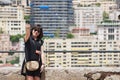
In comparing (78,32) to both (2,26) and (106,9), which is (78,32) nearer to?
(2,26)

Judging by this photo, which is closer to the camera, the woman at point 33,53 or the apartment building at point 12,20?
the woman at point 33,53

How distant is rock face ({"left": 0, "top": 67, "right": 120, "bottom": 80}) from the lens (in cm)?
396

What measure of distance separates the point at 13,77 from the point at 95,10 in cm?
6997

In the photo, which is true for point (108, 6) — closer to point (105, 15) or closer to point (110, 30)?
point (105, 15)

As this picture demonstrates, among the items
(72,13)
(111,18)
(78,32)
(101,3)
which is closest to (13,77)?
(78,32)

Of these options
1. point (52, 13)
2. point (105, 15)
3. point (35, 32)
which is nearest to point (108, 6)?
point (105, 15)

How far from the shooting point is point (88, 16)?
74.2 m

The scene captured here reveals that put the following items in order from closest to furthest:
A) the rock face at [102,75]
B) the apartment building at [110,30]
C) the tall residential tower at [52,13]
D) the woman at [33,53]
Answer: the woman at [33,53] → the rock face at [102,75] → the apartment building at [110,30] → the tall residential tower at [52,13]

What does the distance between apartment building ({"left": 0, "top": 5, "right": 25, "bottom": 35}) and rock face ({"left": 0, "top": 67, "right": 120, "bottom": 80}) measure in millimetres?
58129

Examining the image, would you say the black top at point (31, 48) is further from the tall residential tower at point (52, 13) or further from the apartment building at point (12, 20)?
the tall residential tower at point (52, 13)

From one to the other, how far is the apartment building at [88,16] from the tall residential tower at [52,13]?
45.4 inches

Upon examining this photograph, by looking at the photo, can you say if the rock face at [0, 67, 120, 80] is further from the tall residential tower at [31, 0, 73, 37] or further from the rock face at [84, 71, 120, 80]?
the tall residential tower at [31, 0, 73, 37]

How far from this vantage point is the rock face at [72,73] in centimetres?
396

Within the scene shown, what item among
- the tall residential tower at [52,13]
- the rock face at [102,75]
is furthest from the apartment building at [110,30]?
the rock face at [102,75]
